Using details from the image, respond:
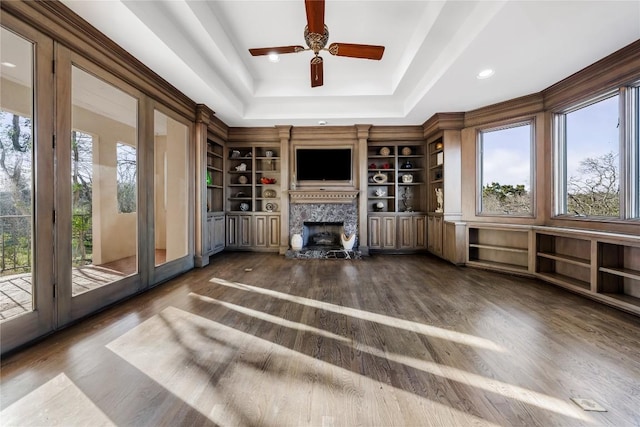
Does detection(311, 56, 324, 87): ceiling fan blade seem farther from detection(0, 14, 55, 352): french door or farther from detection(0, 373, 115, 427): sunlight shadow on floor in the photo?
detection(0, 373, 115, 427): sunlight shadow on floor

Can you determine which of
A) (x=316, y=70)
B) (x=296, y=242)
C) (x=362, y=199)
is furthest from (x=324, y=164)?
(x=316, y=70)

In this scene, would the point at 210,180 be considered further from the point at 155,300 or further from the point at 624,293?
the point at 624,293

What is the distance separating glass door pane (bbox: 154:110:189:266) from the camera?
3.55m

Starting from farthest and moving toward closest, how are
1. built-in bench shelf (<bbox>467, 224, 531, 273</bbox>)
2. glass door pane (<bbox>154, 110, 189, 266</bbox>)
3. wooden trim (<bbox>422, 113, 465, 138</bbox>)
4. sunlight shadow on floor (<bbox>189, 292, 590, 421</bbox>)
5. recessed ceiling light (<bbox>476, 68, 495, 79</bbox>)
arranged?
wooden trim (<bbox>422, 113, 465, 138</bbox>) < built-in bench shelf (<bbox>467, 224, 531, 273</bbox>) < glass door pane (<bbox>154, 110, 189, 266</bbox>) < recessed ceiling light (<bbox>476, 68, 495, 79</bbox>) < sunlight shadow on floor (<bbox>189, 292, 590, 421</bbox>)

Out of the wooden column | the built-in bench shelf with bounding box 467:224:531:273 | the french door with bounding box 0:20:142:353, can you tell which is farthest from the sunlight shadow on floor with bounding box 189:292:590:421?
the wooden column

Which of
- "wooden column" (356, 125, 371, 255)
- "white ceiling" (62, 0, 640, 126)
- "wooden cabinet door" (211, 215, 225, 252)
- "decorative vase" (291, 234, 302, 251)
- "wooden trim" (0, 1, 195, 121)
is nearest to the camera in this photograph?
"wooden trim" (0, 1, 195, 121)

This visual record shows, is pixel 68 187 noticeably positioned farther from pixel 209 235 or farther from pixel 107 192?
pixel 209 235

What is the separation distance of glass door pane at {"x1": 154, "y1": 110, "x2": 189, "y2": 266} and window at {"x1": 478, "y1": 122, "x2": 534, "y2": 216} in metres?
5.15

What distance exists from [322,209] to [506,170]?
11.3 ft

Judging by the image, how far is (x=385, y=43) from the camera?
Result: 3.55 metres

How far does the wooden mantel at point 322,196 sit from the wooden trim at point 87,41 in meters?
2.89

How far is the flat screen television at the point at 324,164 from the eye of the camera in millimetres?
5719

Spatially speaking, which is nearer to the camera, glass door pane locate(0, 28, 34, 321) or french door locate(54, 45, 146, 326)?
glass door pane locate(0, 28, 34, 321)

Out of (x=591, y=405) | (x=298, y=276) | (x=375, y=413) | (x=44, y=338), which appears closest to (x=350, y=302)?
(x=298, y=276)
